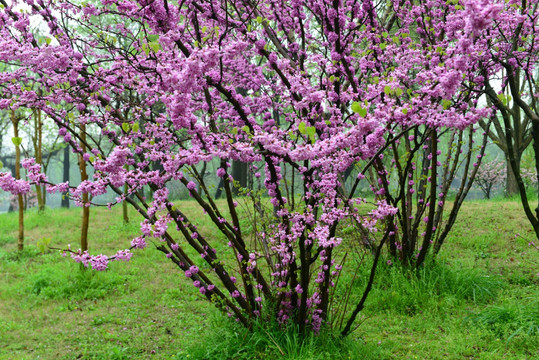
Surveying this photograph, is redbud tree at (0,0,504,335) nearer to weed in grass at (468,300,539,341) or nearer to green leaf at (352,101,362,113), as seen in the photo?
green leaf at (352,101,362,113)

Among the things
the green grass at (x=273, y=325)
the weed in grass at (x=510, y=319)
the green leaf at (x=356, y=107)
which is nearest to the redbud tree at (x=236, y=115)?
the green leaf at (x=356, y=107)

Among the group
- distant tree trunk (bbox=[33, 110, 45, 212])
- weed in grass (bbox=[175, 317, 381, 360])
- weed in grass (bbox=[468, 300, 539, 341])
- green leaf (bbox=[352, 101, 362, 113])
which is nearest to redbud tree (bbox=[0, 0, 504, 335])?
green leaf (bbox=[352, 101, 362, 113])

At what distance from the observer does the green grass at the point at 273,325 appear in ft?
13.4

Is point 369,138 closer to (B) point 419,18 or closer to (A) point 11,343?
(B) point 419,18

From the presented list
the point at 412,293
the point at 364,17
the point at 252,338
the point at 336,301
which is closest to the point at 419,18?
the point at 364,17

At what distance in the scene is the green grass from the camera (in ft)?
13.4

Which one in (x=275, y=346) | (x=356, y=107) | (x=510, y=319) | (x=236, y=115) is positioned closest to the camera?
(x=356, y=107)

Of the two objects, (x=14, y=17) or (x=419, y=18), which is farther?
(x=419, y=18)

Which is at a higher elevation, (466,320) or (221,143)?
(221,143)

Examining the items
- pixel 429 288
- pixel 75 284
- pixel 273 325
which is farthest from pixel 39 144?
pixel 429 288

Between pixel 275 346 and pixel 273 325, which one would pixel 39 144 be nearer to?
pixel 273 325

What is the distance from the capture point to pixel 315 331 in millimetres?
3945

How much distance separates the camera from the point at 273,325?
3947 millimetres

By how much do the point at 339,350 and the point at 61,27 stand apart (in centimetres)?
398
